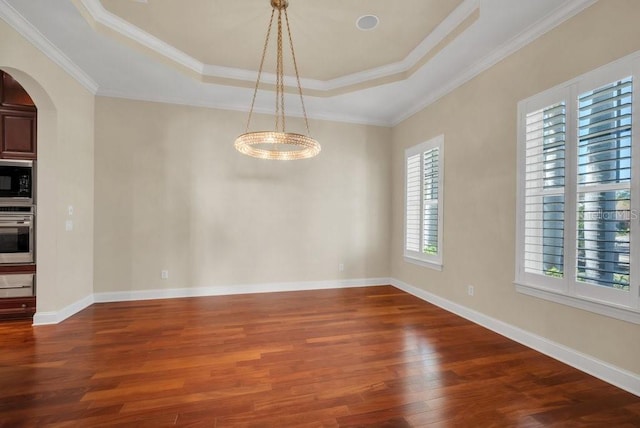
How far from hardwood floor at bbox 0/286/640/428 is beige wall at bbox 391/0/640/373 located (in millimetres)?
333

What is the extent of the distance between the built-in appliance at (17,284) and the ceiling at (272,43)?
2550 millimetres

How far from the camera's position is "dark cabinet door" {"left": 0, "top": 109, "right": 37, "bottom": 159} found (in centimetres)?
340

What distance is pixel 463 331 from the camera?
326cm

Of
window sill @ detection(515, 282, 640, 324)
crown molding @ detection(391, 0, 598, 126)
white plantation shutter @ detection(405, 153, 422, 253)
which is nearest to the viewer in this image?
window sill @ detection(515, 282, 640, 324)

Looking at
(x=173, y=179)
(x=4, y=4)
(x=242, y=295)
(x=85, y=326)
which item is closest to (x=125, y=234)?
(x=173, y=179)

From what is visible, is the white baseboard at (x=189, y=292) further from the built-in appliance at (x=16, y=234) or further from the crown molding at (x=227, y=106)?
the crown molding at (x=227, y=106)

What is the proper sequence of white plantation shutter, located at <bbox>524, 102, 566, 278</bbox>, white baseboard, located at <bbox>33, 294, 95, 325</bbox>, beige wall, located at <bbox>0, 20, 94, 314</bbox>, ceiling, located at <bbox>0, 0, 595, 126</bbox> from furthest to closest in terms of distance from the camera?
1. white baseboard, located at <bbox>33, 294, 95, 325</bbox>
2. beige wall, located at <bbox>0, 20, 94, 314</bbox>
3. ceiling, located at <bbox>0, 0, 595, 126</bbox>
4. white plantation shutter, located at <bbox>524, 102, 566, 278</bbox>

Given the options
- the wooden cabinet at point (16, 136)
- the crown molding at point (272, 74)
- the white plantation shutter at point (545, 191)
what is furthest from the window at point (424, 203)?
the wooden cabinet at point (16, 136)

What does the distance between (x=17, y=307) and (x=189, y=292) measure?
6.28 ft

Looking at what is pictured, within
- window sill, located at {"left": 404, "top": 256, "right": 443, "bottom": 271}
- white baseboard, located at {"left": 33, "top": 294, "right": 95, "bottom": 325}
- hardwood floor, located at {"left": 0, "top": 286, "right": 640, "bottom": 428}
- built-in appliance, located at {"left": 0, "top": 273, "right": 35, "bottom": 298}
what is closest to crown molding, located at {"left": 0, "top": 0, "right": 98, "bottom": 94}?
built-in appliance, located at {"left": 0, "top": 273, "right": 35, "bottom": 298}

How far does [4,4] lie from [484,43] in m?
4.57

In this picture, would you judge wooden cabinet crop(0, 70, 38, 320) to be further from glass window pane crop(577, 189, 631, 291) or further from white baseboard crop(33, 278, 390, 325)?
glass window pane crop(577, 189, 631, 291)

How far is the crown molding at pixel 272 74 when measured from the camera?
2.87 m

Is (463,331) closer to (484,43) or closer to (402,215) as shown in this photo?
(402,215)
